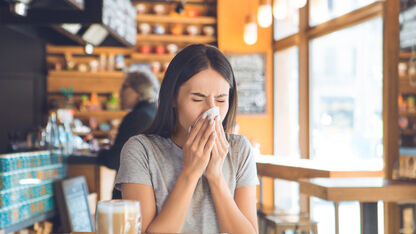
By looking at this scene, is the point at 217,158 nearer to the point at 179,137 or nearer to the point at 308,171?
the point at 179,137

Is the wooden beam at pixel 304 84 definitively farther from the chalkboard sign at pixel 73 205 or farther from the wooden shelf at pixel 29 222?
the wooden shelf at pixel 29 222

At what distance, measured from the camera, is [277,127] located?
21.9ft

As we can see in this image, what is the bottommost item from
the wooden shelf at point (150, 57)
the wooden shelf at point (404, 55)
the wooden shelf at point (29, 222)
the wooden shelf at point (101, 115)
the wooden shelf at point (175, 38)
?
the wooden shelf at point (29, 222)

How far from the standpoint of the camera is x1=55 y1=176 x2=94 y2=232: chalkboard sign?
353 centimetres

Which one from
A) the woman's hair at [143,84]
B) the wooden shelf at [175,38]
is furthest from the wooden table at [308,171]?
the wooden shelf at [175,38]

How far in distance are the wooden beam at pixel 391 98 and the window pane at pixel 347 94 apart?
1.69 ft

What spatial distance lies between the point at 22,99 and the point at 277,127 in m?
3.41

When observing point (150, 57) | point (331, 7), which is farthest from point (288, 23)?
point (150, 57)

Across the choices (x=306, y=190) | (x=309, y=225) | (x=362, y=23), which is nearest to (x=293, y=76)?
(x=362, y=23)

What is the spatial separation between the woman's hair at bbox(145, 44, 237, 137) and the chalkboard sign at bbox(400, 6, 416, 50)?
7.05 ft

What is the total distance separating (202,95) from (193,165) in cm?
22

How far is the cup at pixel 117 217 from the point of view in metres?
1.08

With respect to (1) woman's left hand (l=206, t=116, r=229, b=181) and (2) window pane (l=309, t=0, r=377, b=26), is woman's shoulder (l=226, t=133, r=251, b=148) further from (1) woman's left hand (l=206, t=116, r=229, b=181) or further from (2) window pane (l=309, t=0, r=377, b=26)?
(2) window pane (l=309, t=0, r=377, b=26)

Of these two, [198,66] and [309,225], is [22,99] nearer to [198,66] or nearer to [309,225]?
[309,225]
